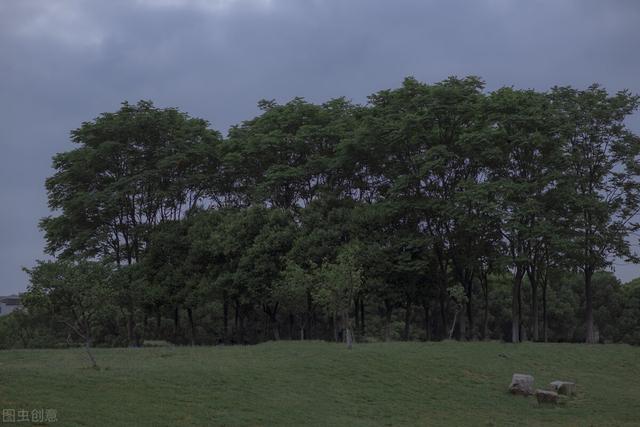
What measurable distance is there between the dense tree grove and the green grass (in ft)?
21.6

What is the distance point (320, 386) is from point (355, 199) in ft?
93.8

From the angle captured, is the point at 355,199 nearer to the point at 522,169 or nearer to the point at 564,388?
the point at 522,169

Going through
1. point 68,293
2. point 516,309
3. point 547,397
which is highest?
point 68,293

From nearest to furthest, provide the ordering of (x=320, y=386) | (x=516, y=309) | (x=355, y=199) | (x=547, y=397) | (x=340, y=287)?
1. (x=320, y=386)
2. (x=547, y=397)
3. (x=340, y=287)
4. (x=516, y=309)
5. (x=355, y=199)

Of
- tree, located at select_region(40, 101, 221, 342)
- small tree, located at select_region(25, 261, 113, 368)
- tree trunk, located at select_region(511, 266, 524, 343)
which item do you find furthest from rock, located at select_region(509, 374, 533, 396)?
tree, located at select_region(40, 101, 221, 342)

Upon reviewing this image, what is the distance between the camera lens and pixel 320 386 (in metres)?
26.1

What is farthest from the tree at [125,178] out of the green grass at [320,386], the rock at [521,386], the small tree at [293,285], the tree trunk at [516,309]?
the rock at [521,386]

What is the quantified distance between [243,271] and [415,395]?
22.5 meters

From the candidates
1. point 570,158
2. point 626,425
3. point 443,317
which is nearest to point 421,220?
point 443,317

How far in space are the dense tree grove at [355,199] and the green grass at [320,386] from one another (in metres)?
6.58

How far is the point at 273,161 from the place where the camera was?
53.1 m

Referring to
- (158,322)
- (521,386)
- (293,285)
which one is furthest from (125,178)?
(521,386)

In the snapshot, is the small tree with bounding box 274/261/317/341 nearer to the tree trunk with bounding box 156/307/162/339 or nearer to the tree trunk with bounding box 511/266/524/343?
the tree trunk with bounding box 156/307/162/339

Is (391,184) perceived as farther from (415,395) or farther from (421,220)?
(415,395)
